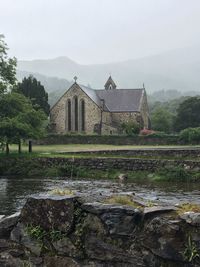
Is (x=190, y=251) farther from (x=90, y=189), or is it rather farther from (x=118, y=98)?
(x=118, y=98)

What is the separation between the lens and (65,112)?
274ft

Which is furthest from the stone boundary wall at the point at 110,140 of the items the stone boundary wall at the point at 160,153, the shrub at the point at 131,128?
the stone boundary wall at the point at 160,153

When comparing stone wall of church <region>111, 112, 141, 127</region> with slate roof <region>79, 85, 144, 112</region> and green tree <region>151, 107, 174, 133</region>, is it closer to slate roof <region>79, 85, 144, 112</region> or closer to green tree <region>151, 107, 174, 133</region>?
slate roof <region>79, 85, 144, 112</region>

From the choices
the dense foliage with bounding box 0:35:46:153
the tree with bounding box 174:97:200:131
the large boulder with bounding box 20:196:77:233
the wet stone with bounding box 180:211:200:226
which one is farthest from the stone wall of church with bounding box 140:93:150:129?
the wet stone with bounding box 180:211:200:226

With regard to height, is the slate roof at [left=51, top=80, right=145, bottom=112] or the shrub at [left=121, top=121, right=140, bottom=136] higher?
the slate roof at [left=51, top=80, right=145, bottom=112]

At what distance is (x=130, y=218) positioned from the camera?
7.70 meters

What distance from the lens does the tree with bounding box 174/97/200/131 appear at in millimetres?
81125

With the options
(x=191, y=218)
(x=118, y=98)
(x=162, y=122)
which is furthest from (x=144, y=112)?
(x=191, y=218)

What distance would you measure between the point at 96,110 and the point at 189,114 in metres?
16.8

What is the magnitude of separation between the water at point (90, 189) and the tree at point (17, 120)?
339 inches

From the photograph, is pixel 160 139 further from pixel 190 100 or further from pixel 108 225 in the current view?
pixel 108 225

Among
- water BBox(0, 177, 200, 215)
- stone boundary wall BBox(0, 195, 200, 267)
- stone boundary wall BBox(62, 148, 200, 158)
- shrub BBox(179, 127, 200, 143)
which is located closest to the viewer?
stone boundary wall BBox(0, 195, 200, 267)

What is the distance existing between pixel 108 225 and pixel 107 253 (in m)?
0.47

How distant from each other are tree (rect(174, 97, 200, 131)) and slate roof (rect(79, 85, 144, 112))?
818 cm
